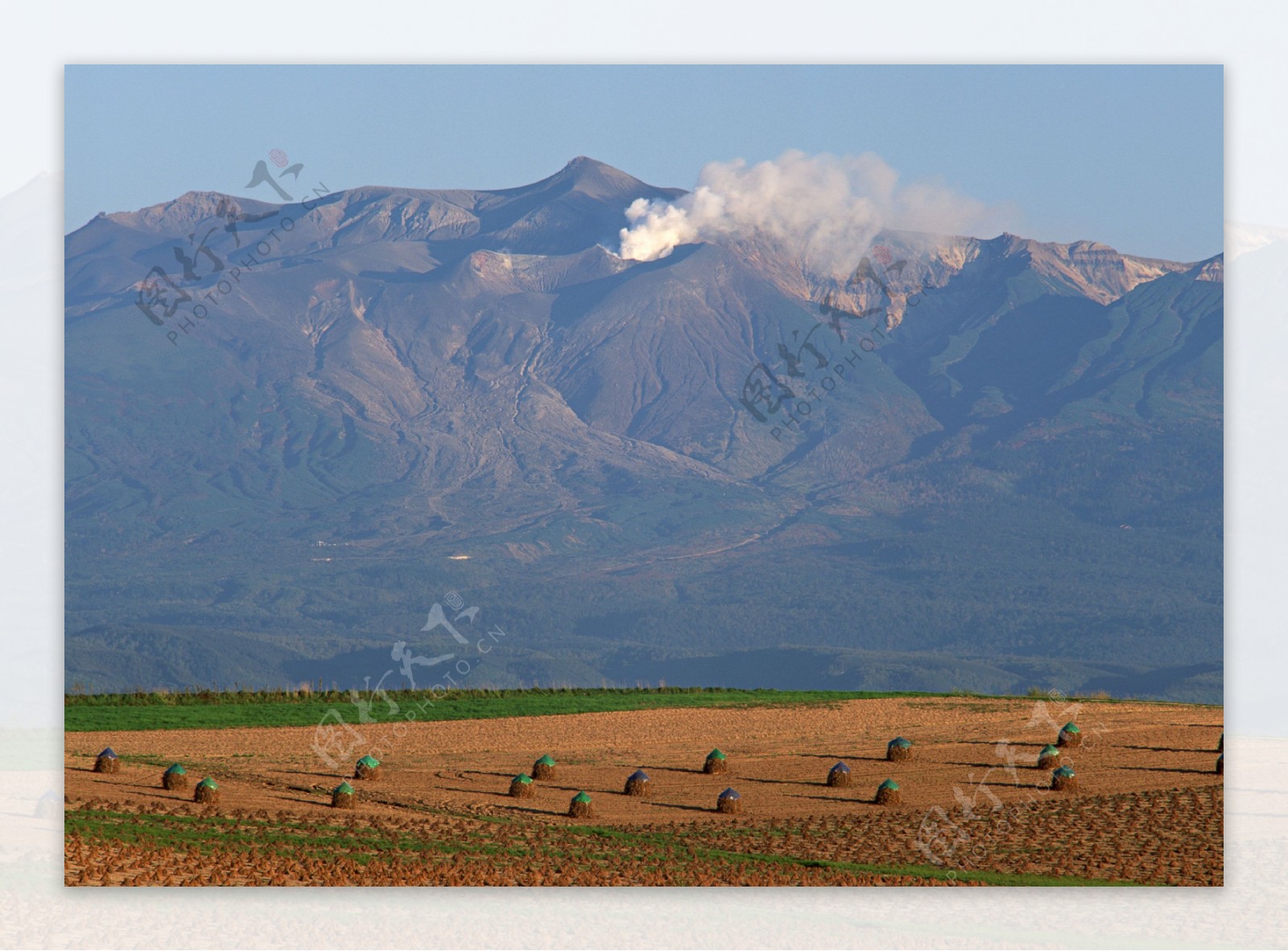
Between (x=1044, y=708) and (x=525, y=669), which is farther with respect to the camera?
(x=525, y=669)

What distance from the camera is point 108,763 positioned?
36.2 metres

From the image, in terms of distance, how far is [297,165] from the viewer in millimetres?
42000

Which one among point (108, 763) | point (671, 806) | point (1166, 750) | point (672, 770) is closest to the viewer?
point (671, 806)

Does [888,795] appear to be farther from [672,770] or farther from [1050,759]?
[672,770]

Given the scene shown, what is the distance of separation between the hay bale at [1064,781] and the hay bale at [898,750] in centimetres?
593

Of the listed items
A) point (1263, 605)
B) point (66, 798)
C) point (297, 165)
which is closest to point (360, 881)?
point (66, 798)

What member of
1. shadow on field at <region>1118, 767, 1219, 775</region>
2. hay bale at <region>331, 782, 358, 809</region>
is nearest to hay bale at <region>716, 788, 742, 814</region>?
hay bale at <region>331, 782, 358, 809</region>

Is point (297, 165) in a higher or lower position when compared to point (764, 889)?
higher

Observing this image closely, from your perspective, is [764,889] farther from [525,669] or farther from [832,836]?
[525,669]

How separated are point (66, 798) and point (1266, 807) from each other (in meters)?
24.0

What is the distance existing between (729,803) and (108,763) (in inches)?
552

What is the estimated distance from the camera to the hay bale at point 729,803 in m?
34.9

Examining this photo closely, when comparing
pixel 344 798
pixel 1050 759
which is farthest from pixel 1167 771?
pixel 344 798

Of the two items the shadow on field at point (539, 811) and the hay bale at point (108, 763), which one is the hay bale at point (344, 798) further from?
the hay bale at point (108, 763)
